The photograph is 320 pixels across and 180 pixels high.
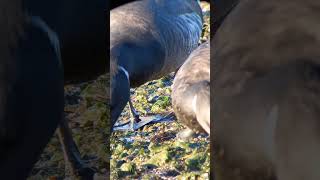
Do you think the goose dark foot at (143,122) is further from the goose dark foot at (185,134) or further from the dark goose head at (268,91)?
the dark goose head at (268,91)

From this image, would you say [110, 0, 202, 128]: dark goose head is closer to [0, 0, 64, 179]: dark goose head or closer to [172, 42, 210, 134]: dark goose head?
[172, 42, 210, 134]: dark goose head

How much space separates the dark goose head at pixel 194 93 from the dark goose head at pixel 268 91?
0.84 m

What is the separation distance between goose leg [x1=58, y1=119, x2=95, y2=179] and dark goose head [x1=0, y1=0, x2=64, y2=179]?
0.36 meters

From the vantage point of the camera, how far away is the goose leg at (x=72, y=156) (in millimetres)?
1144

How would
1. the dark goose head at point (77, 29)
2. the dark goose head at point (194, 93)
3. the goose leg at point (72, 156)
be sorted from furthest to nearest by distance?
the dark goose head at point (194, 93) → the goose leg at point (72, 156) → the dark goose head at point (77, 29)

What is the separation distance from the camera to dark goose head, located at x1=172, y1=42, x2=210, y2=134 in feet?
5.20

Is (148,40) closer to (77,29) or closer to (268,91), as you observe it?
(77,29)

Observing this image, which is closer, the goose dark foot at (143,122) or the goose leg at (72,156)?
the goose leg at (72,156)

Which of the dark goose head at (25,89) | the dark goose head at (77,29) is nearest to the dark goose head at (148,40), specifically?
the dark goose head at (77,29)

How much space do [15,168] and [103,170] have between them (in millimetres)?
421

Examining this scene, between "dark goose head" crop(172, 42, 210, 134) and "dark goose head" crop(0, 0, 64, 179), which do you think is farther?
"dark goose head" crop(172, 42, 210, 134)

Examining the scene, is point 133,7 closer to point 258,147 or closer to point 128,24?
point 128,24

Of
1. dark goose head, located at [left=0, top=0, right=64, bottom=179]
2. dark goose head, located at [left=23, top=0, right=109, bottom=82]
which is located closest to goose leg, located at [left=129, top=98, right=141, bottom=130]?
dark goose head, located at [left=23, top=0, right=109, bottom=82]

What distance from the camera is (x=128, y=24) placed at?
204 cm
